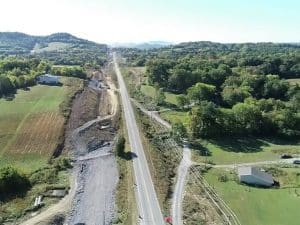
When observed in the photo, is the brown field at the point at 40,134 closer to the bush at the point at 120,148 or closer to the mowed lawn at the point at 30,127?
the mowed lawn at the point at 30,127

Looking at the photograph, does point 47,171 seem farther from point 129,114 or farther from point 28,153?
point 129,114

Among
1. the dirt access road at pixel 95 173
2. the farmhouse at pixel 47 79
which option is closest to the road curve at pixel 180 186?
the dirt access road at pixel 95 173

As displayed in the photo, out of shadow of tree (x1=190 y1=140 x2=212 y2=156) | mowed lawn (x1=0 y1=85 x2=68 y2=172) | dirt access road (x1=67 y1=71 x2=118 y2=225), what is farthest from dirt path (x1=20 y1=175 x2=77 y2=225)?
shadow of tree (x1=190 y1=140 x2=212 y2=156)

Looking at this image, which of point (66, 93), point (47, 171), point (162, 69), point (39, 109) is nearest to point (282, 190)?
point (47, 171)

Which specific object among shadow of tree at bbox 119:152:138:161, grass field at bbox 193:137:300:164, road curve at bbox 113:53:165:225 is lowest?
grass field at bbox 193:137:300:164

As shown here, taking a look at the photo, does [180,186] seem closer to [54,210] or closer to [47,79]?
[54,210]

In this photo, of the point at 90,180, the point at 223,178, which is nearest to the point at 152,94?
the point at 90,180

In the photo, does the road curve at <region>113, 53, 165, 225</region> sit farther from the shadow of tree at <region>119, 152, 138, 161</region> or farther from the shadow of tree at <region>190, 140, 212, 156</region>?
the shadow of tree at <region>190, 140, 212, 156</region>

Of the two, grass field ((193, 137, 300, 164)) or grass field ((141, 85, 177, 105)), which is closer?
grass field ((193, 137, 300, 164))
